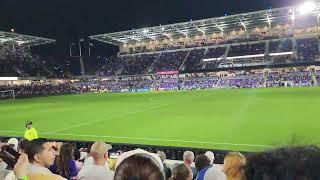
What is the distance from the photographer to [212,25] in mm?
90812

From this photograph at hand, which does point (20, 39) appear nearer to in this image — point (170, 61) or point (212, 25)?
point (170, 61)

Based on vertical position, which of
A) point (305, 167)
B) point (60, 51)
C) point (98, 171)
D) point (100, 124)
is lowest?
point (100, 124)

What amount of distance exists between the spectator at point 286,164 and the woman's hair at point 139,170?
889mm

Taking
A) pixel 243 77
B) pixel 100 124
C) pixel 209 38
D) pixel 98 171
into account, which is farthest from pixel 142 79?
pixel 98 171

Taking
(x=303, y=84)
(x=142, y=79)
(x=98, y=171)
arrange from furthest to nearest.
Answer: (x=142, y=79) < (x=303, y=84) < (x=98, y=171)

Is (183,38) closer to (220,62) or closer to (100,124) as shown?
(220,62)

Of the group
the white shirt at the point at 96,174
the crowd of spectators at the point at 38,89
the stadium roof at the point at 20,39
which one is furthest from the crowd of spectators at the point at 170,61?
the white shirt at the point at 96,174

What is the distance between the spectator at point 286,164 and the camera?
1.96m

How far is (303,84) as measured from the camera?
69250mm

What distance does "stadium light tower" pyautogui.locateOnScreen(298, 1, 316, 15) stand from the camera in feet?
228

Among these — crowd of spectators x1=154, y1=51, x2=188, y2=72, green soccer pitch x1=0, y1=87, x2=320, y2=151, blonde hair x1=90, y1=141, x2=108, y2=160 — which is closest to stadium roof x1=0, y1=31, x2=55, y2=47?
crowd of spectators x1=154, y1=51, x2=188, y2=72

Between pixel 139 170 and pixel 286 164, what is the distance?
117cm

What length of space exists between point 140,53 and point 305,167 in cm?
11381

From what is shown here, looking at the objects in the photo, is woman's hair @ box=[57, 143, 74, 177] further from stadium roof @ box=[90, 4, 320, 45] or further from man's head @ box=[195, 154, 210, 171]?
stadium roof @ box=[90, 4, 320, 45]
